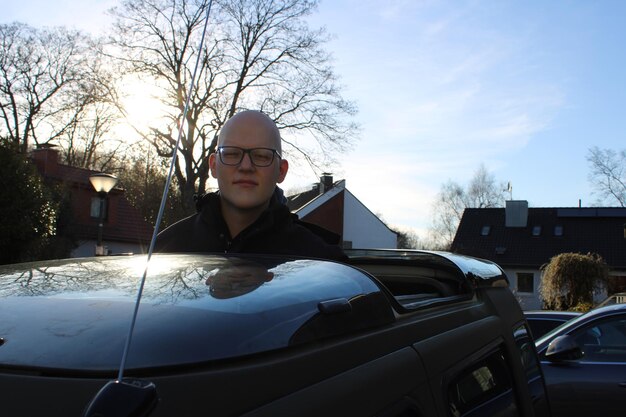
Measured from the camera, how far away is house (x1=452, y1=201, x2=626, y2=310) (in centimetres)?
4134

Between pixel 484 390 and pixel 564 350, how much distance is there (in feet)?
12.2

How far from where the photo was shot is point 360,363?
1.28 m

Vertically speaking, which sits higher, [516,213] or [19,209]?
[516,213]

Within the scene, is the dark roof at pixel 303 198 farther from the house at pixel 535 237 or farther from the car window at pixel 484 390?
the car window at pixel 484 390

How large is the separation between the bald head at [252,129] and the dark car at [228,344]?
2.49 feet

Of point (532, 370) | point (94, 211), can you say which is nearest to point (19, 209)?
point (532, 370)

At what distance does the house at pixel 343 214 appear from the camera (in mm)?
38844

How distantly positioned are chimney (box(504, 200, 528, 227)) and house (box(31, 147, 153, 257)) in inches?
1001

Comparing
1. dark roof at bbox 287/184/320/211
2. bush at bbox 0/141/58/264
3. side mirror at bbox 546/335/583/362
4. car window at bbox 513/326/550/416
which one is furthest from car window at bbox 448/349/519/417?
dark roof at bbox 287/184/320/211

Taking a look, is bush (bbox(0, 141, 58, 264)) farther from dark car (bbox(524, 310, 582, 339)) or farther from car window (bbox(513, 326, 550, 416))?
car window (bbox(513, 326, 550, 416))

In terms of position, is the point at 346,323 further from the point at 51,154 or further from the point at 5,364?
the point at 51,154

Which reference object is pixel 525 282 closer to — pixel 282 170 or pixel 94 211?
pixel 94 211

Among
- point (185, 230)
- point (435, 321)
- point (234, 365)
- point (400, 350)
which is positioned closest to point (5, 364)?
point (234, 365)

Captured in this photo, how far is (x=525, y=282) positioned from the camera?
42.2 metres
